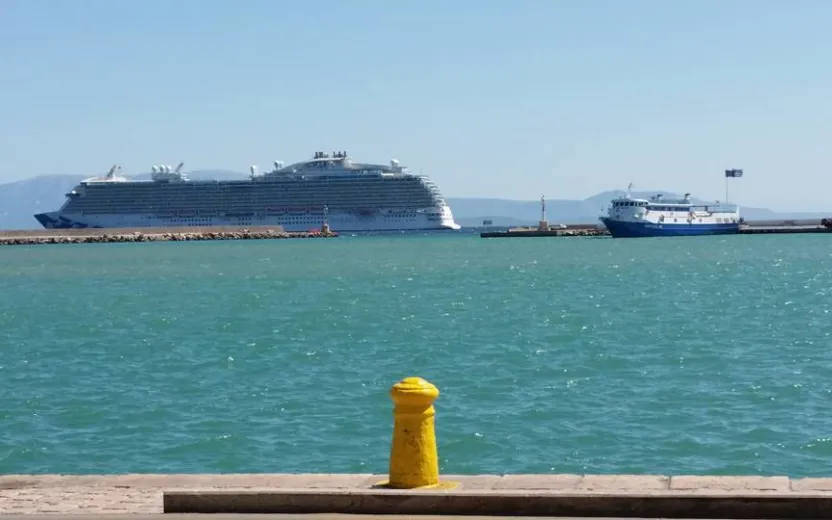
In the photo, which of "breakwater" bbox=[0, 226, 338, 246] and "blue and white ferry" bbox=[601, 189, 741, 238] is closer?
"blue and white ferry" bbox=[601, 189, 741, 238]

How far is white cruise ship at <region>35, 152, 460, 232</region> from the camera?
129000 millimetres

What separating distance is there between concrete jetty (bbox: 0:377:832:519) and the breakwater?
359 feet

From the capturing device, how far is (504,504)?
6539 mm

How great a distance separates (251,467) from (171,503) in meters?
4.72

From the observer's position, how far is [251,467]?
451 inches

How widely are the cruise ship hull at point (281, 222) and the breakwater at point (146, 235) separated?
68.1 inches

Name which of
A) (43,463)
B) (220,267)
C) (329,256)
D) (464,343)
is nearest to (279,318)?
(464,343)

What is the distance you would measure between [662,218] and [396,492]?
95632mm

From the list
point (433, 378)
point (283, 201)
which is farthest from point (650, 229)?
point (433, 378)

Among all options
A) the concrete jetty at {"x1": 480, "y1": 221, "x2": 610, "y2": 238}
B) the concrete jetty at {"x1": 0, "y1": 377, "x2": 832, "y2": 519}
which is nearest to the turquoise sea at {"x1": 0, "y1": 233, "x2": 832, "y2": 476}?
the concrete jetty at {"x1": 0, "y1": 377, "x2": 832, "y2": 519}

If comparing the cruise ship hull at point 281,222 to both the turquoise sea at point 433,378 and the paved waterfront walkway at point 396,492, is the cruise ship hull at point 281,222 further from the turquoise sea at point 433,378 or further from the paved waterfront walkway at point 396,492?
the paved waterfront walkway at point 396,492

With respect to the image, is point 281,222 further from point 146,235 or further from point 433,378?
point 433,378

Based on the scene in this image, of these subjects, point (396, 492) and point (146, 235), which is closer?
point (396, 492)

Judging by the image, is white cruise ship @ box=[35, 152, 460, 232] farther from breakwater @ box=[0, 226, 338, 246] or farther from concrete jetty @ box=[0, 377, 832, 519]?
concrete jetty @ box=[0, 377, 832, 519]
